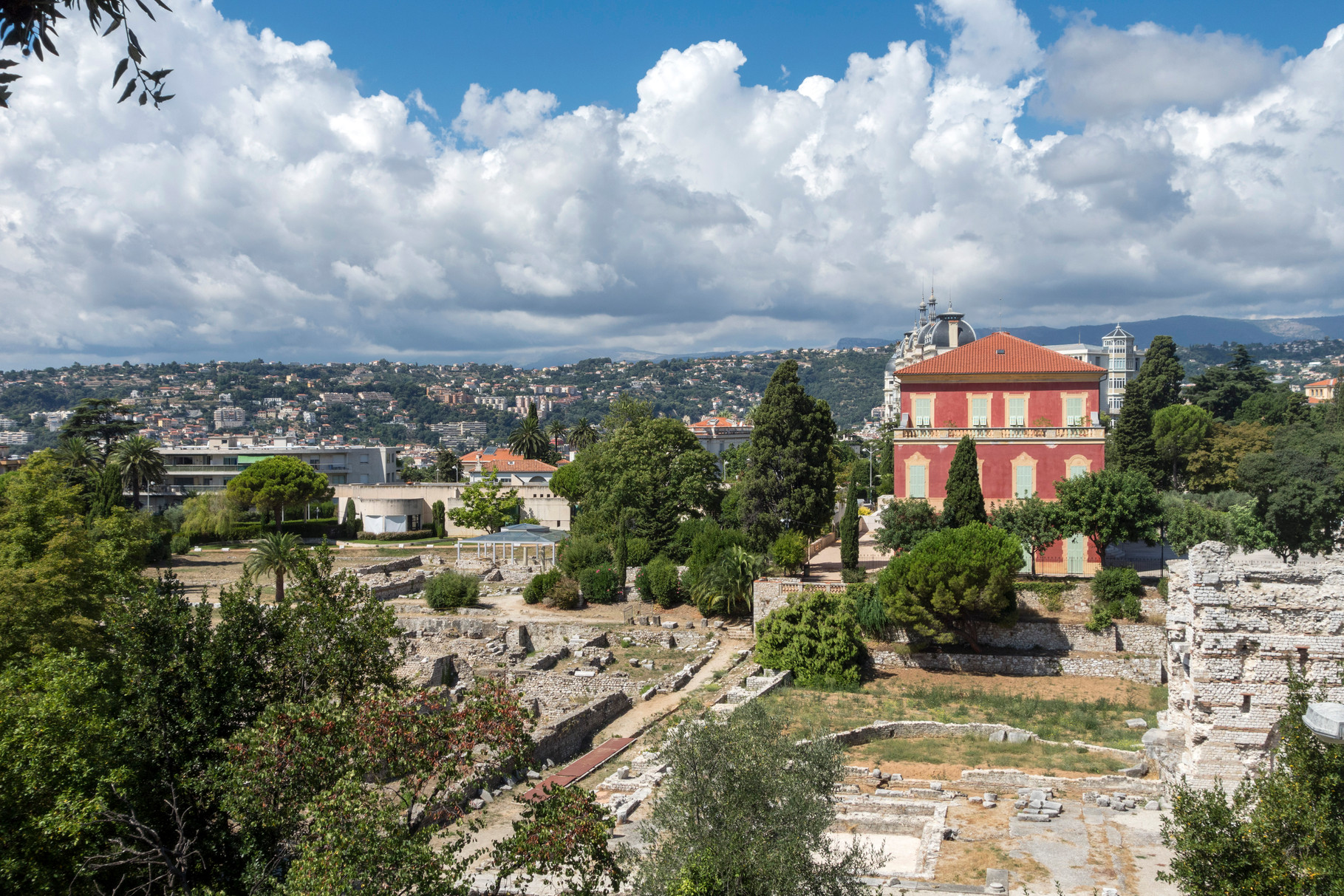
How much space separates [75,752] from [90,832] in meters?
1.03

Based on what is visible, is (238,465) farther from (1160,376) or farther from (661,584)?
(1160,376)

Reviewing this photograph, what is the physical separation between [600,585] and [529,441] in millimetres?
45888

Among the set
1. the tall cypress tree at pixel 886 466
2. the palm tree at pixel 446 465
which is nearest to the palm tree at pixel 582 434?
the palm tree at pixel 446 465

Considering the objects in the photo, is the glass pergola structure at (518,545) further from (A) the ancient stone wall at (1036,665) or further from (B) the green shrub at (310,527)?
(A) the ancient stone wall at (1036,665)

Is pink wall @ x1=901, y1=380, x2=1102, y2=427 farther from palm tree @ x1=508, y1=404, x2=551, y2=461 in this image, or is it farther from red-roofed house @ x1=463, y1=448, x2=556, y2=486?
palm tree @ x1=508, y1=404, x2=551, y2=461

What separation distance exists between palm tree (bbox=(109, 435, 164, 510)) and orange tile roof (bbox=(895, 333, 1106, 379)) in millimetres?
46424

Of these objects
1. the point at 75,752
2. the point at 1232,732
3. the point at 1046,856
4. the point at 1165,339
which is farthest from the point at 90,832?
the point at 1165,339

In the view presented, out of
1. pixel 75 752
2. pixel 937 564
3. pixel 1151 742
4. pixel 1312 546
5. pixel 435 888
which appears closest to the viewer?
pixel 435 888

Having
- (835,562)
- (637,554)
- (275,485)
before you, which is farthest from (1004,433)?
(275,485)

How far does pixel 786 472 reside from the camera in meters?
38.9

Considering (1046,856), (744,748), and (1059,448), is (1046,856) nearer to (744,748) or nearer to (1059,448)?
(744,748)

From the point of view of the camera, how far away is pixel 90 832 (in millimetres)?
10391

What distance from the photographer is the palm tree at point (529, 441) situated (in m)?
83.6

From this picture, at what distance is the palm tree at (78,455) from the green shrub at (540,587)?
29669 mm
